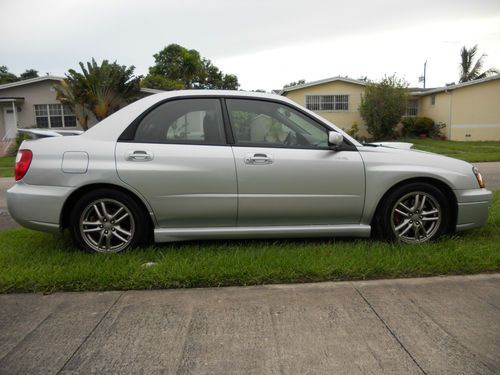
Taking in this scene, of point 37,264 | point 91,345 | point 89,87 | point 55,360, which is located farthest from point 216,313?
point 89,87

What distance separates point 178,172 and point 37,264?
5.00ft

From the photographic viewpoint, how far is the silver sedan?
4.16m

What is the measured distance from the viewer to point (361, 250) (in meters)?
4.23

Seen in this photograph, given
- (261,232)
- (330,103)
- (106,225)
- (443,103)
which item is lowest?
(261,232)

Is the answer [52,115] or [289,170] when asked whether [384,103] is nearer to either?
[52,115]

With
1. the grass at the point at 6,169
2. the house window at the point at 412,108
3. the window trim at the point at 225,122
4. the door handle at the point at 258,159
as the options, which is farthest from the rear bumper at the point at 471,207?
the house window at the point at 412,108

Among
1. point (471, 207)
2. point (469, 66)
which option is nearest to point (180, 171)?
point (471, 207)

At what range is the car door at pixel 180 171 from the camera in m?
4.15

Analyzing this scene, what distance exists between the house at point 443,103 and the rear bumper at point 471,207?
22.9 metres

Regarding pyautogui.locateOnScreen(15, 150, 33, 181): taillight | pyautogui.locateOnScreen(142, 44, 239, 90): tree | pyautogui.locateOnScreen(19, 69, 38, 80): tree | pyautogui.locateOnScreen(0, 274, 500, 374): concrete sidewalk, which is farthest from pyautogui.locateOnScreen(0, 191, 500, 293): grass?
pyautogui.locateOnScreen(19, 69, 38, 80): tree

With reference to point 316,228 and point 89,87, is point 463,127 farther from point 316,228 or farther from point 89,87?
point 316,228

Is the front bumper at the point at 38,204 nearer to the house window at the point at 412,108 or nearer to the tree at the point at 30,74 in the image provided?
the house window at the point at 412,108

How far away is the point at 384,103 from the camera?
82.6ft

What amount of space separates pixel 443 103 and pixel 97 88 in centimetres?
2014
